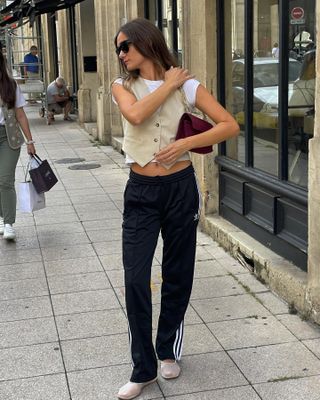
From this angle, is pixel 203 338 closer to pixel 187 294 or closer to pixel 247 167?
pixel 187 294

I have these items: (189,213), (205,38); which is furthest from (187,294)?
(205,38)

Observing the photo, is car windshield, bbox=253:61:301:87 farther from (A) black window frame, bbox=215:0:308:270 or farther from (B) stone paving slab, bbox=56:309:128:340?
(B) stone paving slab, bbox=56:309:128:340

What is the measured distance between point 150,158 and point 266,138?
2.53 meters

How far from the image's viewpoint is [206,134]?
3.15m

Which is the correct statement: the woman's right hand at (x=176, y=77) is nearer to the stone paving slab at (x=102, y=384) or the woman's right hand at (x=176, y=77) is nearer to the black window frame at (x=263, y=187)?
the stone paving slab at (x=102, y=384)

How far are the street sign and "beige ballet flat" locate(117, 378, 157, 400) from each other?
2.95 metres

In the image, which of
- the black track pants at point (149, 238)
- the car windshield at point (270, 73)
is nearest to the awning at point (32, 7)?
the car windshield at point (270, 73)

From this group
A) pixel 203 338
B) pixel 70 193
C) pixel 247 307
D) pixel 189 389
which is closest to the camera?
pixel 189 389

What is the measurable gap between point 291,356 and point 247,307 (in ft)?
2.61

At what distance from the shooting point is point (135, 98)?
10.5 ft

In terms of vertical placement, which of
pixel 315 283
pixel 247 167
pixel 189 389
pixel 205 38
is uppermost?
pixel 205 38

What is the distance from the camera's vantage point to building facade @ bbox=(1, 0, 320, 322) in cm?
451

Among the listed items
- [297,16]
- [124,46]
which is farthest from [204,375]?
[297,16]

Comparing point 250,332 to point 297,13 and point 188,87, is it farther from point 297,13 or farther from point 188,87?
point 297,13
